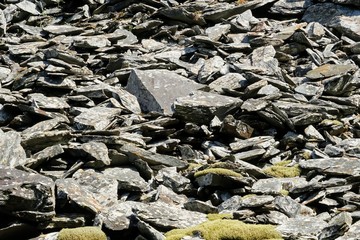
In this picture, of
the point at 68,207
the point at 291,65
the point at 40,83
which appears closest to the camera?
the point at 68,207

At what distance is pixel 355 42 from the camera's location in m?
30.2

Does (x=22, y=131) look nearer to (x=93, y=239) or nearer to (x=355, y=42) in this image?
(x=93, y=239)

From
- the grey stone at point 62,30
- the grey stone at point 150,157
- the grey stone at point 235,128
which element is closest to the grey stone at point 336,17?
the grey stone at point 235,128

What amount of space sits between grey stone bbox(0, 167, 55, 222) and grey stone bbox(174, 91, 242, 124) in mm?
8769

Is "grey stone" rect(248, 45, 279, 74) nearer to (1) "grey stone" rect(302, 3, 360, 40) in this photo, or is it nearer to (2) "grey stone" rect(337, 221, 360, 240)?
(1) "grey stone" rect(302, 3, 360, 40)

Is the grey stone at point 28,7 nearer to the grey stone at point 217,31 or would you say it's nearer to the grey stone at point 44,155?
the grey stone at point 217,31

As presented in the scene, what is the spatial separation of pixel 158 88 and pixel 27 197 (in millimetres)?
11579

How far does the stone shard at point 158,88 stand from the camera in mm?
23766

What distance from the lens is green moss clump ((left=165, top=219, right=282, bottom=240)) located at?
43.1ft

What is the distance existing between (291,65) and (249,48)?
2.52 meters

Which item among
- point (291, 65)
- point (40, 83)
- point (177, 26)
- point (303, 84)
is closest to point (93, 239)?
point (40, 83)

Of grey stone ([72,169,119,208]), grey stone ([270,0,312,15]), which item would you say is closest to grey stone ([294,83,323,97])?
grey stone ([270,0,312,15])

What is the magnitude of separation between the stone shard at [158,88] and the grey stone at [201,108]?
116cm

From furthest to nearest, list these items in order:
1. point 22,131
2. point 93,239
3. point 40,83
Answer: point 40,83, point 22,131, point 93,239
